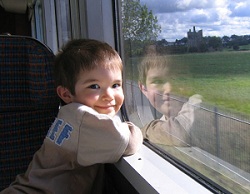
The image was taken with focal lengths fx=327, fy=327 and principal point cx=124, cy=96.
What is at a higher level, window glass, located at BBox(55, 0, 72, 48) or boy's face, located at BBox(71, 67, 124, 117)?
window glass, located at BBox(55, 0, 72, 48)

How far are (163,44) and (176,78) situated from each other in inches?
6.2

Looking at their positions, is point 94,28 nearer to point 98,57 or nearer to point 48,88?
point 48,88

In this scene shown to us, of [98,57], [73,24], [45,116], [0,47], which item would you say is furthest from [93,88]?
[73,24]

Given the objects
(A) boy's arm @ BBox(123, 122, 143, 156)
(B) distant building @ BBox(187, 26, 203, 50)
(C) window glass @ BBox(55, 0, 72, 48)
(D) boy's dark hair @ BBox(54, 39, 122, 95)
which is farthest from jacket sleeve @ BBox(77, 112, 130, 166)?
(C) window glass @ BBox(55, 0, 72, 48)

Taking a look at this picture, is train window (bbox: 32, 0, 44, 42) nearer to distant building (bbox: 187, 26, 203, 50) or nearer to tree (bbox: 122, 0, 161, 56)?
tree (bbox: 122, 0, 161, 56)

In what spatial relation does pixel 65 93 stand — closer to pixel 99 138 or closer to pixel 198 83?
pixel 99 138

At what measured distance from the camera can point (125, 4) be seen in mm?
1571

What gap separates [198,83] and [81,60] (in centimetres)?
43

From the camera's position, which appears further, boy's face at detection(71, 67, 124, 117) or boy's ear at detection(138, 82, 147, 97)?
boy's ear at detection(138, 82, 147, 97)

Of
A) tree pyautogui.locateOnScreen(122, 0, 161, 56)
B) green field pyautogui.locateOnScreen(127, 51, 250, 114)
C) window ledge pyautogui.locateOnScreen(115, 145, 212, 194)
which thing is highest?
tree pyautogui.locateOnScreen(122, 0, 161, 56)

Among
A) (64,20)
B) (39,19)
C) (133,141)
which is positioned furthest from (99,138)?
(39,19)

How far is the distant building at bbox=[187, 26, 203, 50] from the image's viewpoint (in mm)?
945

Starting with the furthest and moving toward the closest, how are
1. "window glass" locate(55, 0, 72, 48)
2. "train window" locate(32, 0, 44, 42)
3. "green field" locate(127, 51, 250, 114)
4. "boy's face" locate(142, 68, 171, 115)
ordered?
"train window" locate(32, 0, 44, 42)
"window glass" locate(55, 0, 72, 48)
"boy's face" locate(142, 68, 171, 115)
"green field" locate(127, 51, 250, 114)

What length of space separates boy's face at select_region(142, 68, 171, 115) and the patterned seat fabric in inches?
16.3
